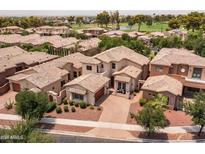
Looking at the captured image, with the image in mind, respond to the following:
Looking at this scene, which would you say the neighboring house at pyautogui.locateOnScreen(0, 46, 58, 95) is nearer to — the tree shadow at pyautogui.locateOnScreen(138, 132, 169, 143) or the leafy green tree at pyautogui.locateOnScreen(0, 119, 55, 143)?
the leafy green tree at pyautogui.locateOnScreen(0, 119, 55, 143)

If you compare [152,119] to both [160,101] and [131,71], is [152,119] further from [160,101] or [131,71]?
[131,71]

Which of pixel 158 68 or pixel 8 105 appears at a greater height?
pixel 158 68

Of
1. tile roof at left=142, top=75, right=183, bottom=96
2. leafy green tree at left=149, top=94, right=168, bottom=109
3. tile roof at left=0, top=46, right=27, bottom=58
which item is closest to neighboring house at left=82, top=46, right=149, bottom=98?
tile roof at left=142, top=75, right=183, bottom=96

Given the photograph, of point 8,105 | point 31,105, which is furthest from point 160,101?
point 8,105

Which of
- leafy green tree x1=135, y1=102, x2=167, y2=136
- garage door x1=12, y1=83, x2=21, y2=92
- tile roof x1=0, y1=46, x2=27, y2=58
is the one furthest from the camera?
tile roof x1=0, y1=46, x2=27, y2=58

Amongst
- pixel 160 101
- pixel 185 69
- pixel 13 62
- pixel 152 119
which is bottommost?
pixel 160 101

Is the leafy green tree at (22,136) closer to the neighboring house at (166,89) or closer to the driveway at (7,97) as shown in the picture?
the driveway at (7,97)

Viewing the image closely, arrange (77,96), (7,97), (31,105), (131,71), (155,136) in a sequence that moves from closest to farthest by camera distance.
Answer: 1. (155,136)
2. (31,105)
3. (77,96)
4. (7,97)
5. (131,71)
